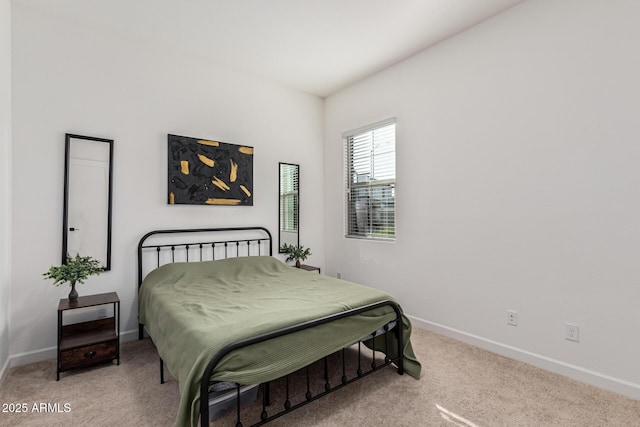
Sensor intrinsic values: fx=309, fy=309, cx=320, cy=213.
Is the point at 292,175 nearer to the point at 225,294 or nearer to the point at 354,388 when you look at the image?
the point at 225,294

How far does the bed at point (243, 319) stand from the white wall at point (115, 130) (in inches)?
12.0

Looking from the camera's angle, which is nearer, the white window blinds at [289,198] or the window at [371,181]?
the window at [371,181]

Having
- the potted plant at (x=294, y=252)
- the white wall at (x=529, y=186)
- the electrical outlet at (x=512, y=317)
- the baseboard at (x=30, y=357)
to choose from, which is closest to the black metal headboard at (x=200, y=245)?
the potted plant at (x=294, y=252)

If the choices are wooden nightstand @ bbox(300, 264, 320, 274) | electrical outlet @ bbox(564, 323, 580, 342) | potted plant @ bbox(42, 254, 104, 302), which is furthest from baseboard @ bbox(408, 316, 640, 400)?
potted plant @ bbox(42, 254, 104, 302)

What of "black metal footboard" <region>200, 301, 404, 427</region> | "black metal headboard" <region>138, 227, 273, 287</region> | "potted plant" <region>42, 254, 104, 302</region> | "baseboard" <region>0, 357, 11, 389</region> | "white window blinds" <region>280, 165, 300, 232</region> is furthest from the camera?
"white window blinds" <region>280, 165, 300, 232</region>

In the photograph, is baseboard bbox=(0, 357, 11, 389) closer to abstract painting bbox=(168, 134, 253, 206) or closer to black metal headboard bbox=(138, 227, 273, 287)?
black metal headboard bbox=(138, 227, 273, 287)

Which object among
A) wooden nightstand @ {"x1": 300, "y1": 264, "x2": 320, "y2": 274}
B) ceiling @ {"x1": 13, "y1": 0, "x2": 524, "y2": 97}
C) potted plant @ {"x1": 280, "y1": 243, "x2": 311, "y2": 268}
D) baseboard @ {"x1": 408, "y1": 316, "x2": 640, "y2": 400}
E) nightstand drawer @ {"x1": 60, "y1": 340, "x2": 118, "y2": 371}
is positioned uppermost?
ceiling @ {"x1": 13, "y1": 0, "x2": 524, "y2": 97}

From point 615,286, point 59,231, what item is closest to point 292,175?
point 59,231

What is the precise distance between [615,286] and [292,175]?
3.24 m

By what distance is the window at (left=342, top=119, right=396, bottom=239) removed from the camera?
358 centimetres

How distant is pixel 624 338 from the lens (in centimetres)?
202

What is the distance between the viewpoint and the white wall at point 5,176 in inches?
86.7

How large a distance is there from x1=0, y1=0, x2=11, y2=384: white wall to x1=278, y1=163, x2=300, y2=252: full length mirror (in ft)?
8.04

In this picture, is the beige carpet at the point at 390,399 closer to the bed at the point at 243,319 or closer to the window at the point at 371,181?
the bed at the point at 243,319
